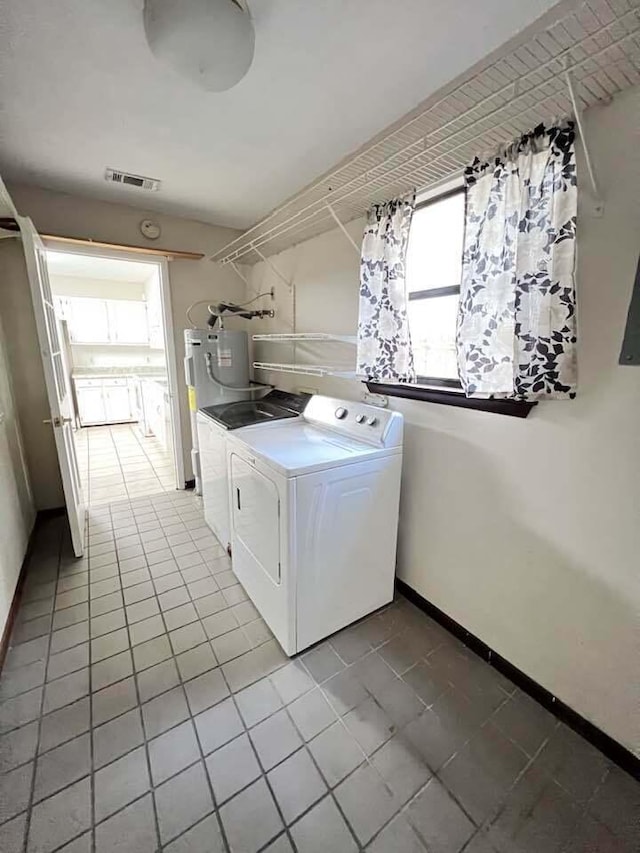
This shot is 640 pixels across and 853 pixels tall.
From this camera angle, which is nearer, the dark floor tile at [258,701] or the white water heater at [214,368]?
the dark floor tile at [258,701]

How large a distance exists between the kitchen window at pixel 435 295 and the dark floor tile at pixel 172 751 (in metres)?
1.72

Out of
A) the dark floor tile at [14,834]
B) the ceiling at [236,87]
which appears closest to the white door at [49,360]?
the ceiling at [236,87]

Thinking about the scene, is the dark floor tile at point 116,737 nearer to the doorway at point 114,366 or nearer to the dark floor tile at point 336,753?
the dark floor tile at point 336,753

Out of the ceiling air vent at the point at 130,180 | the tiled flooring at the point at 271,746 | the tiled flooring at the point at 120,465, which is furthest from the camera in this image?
the tiled flooring at the point at 120,465

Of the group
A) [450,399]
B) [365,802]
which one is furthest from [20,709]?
[450,399]

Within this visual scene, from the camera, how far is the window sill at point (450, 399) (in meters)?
1.35

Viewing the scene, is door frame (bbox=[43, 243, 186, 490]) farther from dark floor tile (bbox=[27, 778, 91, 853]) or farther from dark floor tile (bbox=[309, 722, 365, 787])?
dark floor tile (bbox=[309, 722, 365, 787])

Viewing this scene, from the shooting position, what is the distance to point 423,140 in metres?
1.30

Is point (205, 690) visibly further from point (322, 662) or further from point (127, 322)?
point (127, 322)

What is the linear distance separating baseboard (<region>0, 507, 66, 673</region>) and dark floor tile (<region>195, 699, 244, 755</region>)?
983mm

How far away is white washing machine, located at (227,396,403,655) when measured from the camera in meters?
1.49

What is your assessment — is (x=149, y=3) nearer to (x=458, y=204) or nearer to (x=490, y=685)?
(x=458, y=204)

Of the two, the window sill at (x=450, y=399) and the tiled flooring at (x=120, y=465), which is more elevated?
the window sill at (x=450, y=399)

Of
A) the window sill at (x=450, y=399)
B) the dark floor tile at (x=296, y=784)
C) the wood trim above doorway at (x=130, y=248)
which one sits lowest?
the dark floor tile at (x=296, y=784)
